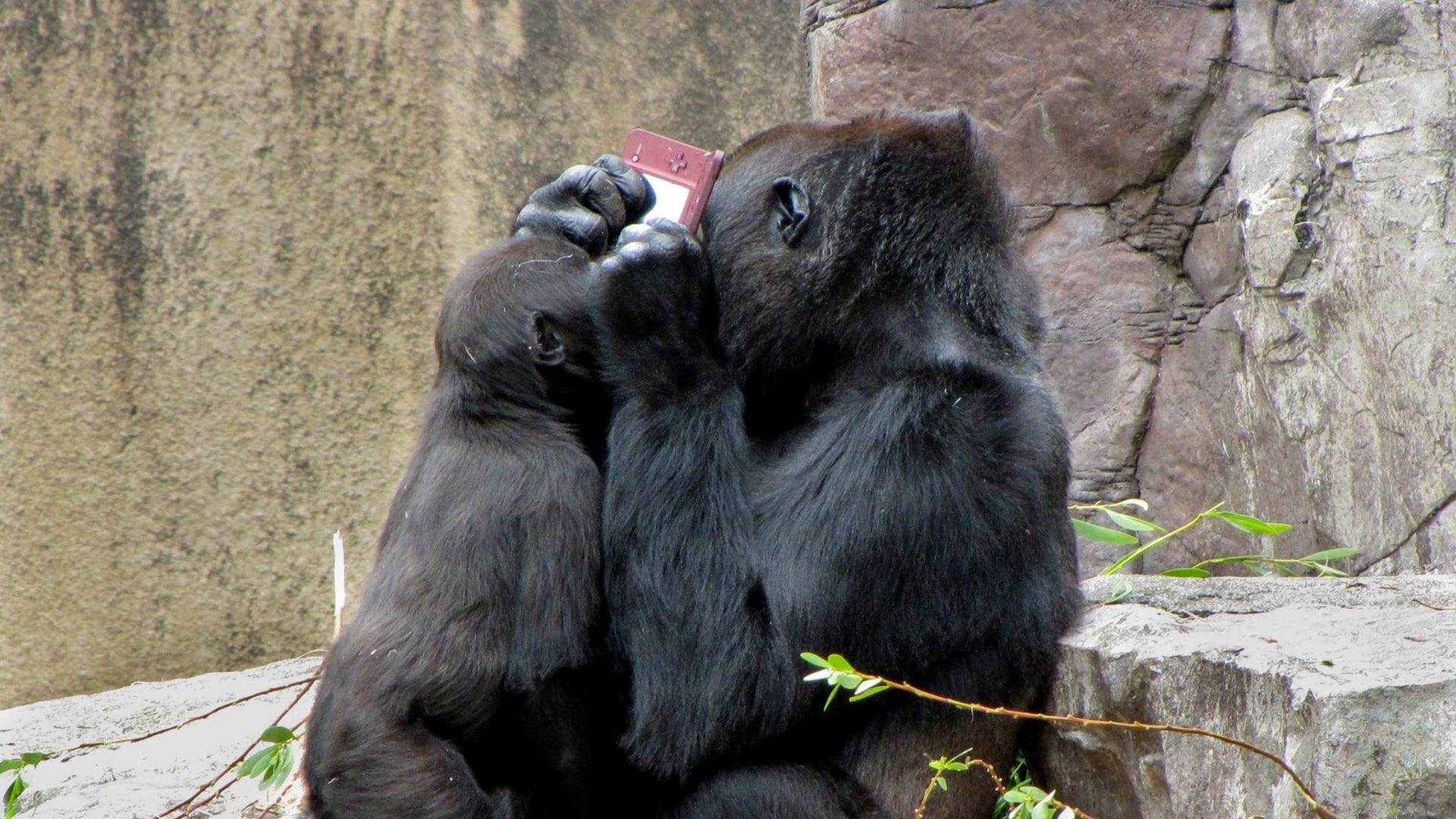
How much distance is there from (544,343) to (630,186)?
13.2 inches

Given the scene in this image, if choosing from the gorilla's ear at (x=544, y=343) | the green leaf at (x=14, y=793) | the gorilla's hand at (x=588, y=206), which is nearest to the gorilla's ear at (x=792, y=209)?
the gorilla's hand at (x=588, y=206)

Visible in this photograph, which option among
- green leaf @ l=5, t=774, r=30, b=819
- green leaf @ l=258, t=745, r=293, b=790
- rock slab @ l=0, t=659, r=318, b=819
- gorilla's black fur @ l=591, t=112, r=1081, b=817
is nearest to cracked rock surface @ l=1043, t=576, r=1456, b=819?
gorilla's black fur @ l=591, t=112, r=1081, b=817

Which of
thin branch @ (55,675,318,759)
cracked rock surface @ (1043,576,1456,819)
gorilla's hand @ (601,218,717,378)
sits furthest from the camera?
thin branch @ (55,675,318,759)

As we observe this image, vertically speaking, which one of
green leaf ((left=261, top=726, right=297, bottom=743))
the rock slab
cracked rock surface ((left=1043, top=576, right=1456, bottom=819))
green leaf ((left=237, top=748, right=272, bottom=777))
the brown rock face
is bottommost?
the rock slab

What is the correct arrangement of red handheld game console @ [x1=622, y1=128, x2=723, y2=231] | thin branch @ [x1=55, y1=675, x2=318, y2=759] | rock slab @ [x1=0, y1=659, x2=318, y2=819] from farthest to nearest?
1. thin branch @ [x1=55, y1=675, x2=318, y2=759]
2. rock slab @ [x1=0, y1=659, x2=318, y2=819]
3. red handheld game console @ [x1=622, y1=128, x2=723, y2=231]

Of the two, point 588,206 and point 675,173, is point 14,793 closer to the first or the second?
point 588,206

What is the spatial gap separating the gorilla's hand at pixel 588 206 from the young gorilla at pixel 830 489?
16 centimetres

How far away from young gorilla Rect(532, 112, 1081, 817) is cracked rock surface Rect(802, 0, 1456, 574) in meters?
1.19

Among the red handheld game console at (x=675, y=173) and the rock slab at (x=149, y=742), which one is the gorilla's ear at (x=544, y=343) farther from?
the rock slab at (x=149, y=742)

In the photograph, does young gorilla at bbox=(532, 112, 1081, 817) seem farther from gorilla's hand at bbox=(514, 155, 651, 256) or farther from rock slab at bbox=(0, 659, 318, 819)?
rock slab at bbox=(0, 659, 318, 819)

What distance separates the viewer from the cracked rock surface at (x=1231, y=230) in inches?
115

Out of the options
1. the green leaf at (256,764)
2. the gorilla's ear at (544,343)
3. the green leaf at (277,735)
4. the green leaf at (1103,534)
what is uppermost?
the gorilla's ear at (544,343)

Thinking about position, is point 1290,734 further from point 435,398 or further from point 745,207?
point 435,398

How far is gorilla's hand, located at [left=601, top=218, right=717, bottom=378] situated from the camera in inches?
72.0
